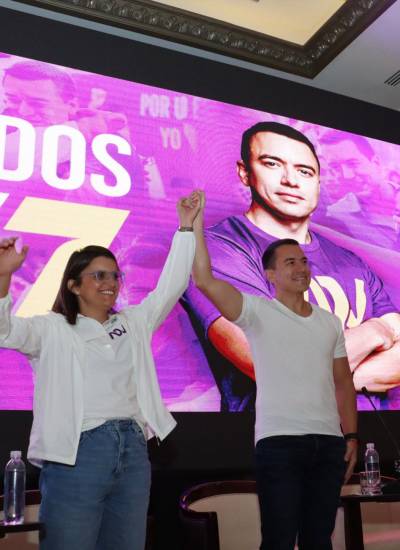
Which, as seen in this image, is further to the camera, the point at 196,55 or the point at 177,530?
the point at 196,55

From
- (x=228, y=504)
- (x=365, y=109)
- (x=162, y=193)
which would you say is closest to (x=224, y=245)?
(x=162, y=193)

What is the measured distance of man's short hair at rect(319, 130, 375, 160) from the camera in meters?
3.84

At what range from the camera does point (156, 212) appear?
3164 mm

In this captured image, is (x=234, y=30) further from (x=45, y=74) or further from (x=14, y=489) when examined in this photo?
(x=14, y=489)

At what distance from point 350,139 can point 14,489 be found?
9.01 ft

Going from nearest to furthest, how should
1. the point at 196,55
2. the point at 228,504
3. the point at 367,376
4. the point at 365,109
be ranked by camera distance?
1. the point at 228,504
2. the point at 367,376
3. the point at 196,55
4. the point at 365,109

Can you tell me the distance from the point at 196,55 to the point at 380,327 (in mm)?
1856

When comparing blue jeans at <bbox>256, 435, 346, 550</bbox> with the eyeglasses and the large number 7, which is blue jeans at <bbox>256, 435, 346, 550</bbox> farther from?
the large number 7

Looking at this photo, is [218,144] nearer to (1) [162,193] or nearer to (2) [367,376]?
(1) [162,193]

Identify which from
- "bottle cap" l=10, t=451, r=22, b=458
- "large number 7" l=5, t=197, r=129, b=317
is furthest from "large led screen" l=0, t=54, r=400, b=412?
"bottle cap" l=10, t=451, r=22, b=458

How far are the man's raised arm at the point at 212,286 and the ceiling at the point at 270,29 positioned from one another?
71.4 inches

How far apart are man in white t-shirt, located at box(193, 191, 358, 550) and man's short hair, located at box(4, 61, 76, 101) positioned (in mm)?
1349

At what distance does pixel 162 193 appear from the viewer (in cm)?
320

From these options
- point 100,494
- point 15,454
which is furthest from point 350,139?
point 100,494
